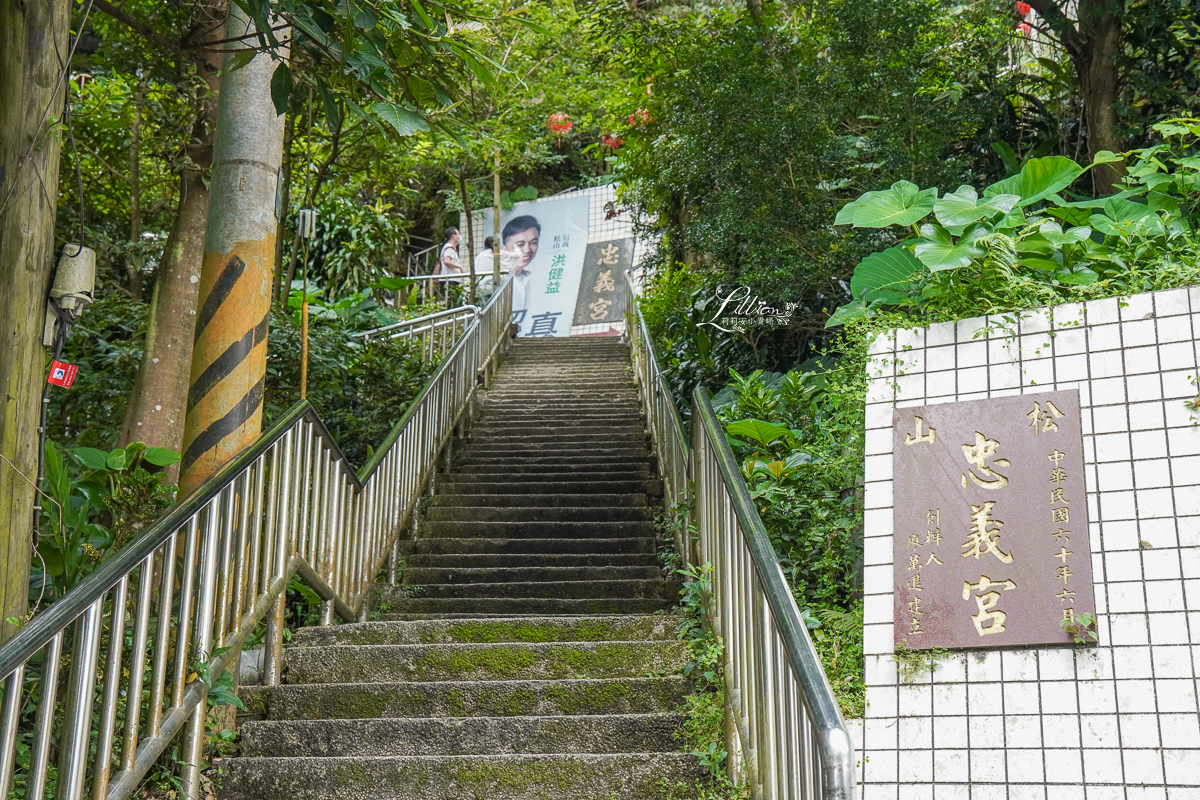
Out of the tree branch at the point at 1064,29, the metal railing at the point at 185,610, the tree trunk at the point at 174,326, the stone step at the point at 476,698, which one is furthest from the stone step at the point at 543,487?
the tree branch at the point at 1064,29

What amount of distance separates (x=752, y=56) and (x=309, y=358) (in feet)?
12.3

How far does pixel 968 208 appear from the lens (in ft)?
11.0

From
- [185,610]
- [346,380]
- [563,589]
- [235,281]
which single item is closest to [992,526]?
[185,610]

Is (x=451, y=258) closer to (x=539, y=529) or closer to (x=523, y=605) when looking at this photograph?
(x=539, y=529)

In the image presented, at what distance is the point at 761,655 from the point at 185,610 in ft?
5.11

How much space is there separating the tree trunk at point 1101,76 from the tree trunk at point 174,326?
445 cm

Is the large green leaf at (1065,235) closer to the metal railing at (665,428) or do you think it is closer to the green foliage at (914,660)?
the green foliage at (914,660)

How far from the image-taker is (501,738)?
10.4 feet

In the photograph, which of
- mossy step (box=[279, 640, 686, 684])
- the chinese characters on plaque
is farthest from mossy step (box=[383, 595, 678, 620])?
the chinese characters on plaque

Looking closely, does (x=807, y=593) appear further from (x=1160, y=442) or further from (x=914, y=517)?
(x=1160, y=442)

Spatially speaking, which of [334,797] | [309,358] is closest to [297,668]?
[334,797]

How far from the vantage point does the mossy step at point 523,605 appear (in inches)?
188

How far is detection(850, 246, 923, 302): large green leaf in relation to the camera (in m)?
3.51

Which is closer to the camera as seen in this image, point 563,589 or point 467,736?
point 467,736
